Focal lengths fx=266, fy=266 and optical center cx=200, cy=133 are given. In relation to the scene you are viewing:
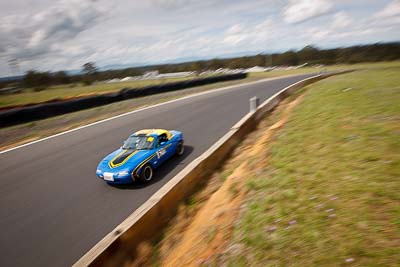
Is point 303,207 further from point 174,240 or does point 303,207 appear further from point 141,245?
point 141,245

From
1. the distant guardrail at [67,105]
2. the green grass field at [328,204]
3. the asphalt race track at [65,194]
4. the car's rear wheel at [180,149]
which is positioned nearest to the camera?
the green grass field at [328,204]

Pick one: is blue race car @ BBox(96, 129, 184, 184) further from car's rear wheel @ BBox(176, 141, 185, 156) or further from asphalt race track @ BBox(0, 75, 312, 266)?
asphalt race track @ BBox(0, 75, 312, 266)

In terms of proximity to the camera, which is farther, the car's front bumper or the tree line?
the tree line

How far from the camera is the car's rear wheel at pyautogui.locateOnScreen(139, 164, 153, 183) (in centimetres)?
727

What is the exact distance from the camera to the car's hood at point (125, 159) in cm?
719

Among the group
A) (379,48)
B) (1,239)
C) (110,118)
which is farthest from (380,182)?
(379,48)

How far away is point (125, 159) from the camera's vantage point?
748 centimetres

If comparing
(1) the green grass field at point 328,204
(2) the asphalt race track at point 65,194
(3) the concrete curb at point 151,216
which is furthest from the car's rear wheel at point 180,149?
(1) the green grass field at point 328,204

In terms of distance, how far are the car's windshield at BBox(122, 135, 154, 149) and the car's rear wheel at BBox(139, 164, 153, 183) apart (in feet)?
2.58

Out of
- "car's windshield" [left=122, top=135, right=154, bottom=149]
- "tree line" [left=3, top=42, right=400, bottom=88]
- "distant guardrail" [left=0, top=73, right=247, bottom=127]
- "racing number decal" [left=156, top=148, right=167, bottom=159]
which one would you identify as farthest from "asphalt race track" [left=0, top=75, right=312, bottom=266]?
"tree line" [left=3, top=42, right=400, bottom=88]

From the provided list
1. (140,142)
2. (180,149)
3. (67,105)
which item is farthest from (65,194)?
(67,105)

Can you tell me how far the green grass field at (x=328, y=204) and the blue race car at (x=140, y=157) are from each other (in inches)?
118

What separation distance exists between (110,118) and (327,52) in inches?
3578

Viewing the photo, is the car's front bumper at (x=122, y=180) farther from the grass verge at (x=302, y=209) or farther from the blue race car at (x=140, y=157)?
the grass verge at (x=302, y=209)
